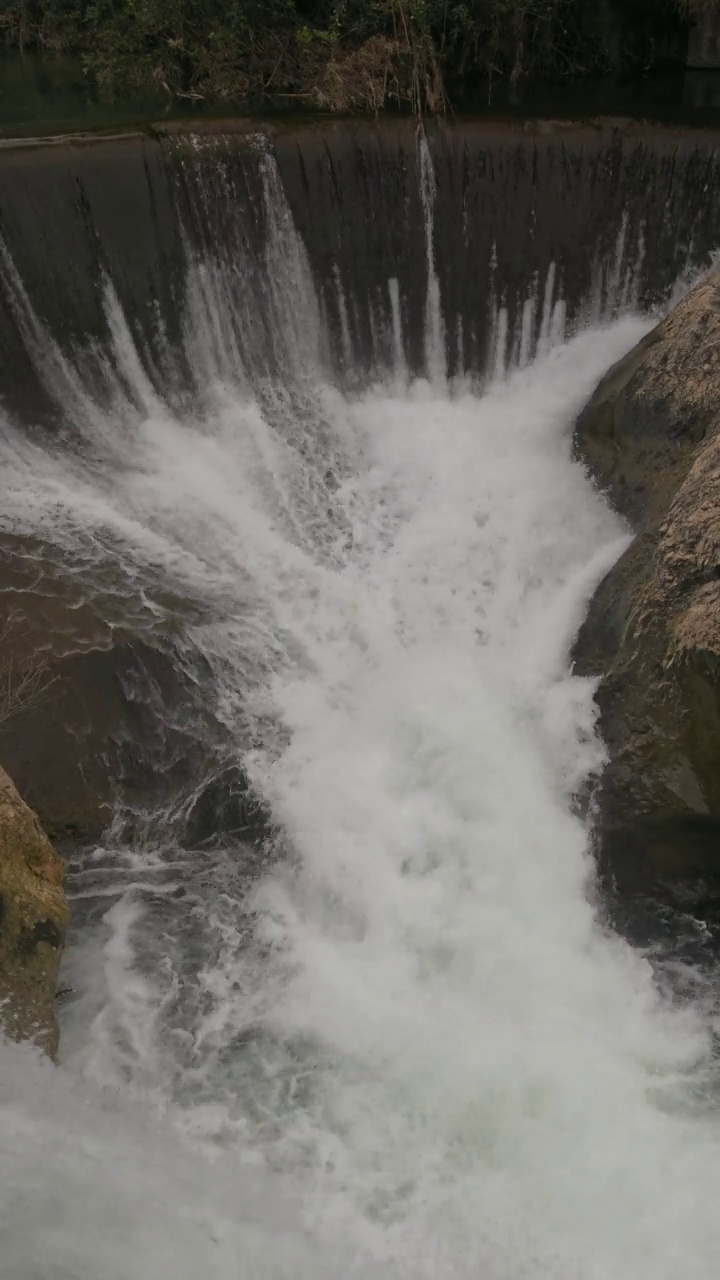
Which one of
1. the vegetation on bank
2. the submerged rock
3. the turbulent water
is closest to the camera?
the turbulent water

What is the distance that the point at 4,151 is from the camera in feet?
22.7

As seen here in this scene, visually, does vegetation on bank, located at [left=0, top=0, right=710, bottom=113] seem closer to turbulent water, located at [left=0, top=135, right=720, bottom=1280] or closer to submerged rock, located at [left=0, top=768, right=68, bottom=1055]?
turbulent water, located at [left=0, top=135, right=720, bottom=1280]

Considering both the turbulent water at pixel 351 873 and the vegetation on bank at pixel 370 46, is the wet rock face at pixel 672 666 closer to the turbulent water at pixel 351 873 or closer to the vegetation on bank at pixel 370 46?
the turbulent water at pixel 351 873

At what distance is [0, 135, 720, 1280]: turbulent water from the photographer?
3826 mm

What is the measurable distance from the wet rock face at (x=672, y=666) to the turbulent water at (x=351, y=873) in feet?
1.04

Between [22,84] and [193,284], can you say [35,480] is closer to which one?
[193,284]

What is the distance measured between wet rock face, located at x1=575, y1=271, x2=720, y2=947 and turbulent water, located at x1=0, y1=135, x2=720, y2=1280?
0.32 m

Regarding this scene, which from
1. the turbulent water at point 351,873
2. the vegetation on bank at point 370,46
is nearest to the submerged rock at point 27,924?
the turbulent water at point 351,873

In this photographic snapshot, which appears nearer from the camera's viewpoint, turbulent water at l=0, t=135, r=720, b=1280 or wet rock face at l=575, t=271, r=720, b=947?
turbulent water at l=0, t=135, r=720, b=1280

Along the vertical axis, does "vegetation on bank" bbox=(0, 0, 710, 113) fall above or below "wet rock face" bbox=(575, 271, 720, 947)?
above

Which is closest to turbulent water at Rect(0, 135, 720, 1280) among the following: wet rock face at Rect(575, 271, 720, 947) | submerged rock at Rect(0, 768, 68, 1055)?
submerged rock at Rect(0, 768, 68, 1055)

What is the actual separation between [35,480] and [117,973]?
3804 millimetres

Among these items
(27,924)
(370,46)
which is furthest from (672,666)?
(370,46)

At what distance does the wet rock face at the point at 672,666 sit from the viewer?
4.81 meters
